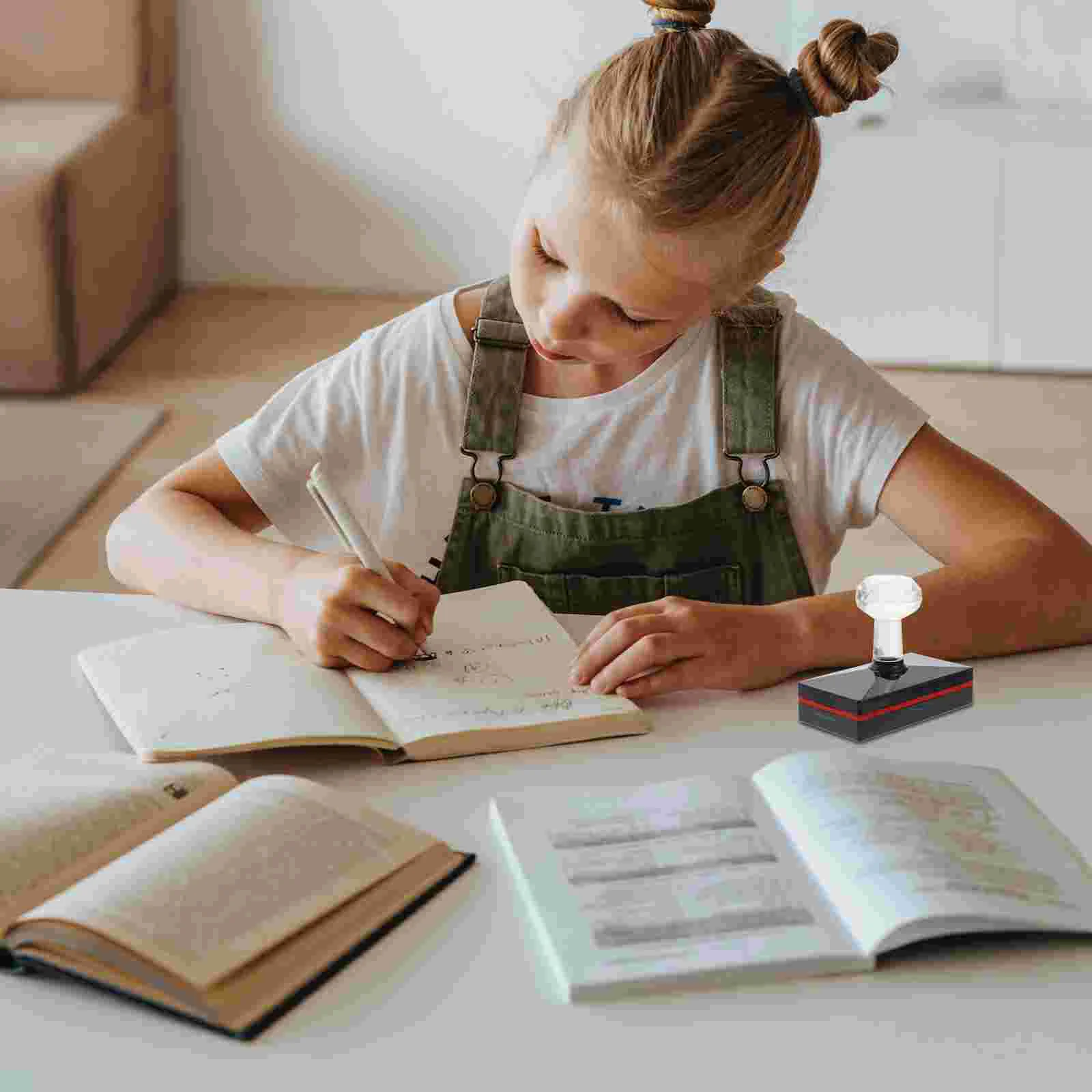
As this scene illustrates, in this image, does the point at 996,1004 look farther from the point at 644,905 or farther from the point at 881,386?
the point at 881,386

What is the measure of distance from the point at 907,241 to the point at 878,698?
2996 millimetres

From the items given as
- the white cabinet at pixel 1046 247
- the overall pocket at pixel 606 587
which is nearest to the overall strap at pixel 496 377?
the overall pocket at pixel 606 587

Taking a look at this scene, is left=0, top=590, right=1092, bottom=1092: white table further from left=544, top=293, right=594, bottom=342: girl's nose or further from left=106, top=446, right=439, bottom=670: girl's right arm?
left=544, top=293, right=594, bottom=342: girl's nose

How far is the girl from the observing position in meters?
1.12

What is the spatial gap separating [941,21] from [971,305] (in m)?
0.65

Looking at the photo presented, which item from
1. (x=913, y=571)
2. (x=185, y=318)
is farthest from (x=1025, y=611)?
(x=185, y=318)

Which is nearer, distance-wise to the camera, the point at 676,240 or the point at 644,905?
the point at 644,905

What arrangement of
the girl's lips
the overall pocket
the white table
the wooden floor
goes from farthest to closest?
1. the wooden floor
2. the overall pocket
3. the girl's lips
4. the white table

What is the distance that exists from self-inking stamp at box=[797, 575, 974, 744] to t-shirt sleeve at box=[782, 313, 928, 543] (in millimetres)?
272

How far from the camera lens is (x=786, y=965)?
0.76m

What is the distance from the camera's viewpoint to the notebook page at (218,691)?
3.21ft

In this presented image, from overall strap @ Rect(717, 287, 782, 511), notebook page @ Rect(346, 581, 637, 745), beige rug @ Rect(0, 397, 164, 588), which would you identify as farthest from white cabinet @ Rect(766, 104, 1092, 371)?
notebook page @ Rect(346, 581, 637, 745)

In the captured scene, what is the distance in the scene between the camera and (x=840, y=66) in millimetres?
1112

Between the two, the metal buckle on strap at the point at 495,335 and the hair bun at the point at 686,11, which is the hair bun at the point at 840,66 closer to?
the hair bun at the point at 686,11
